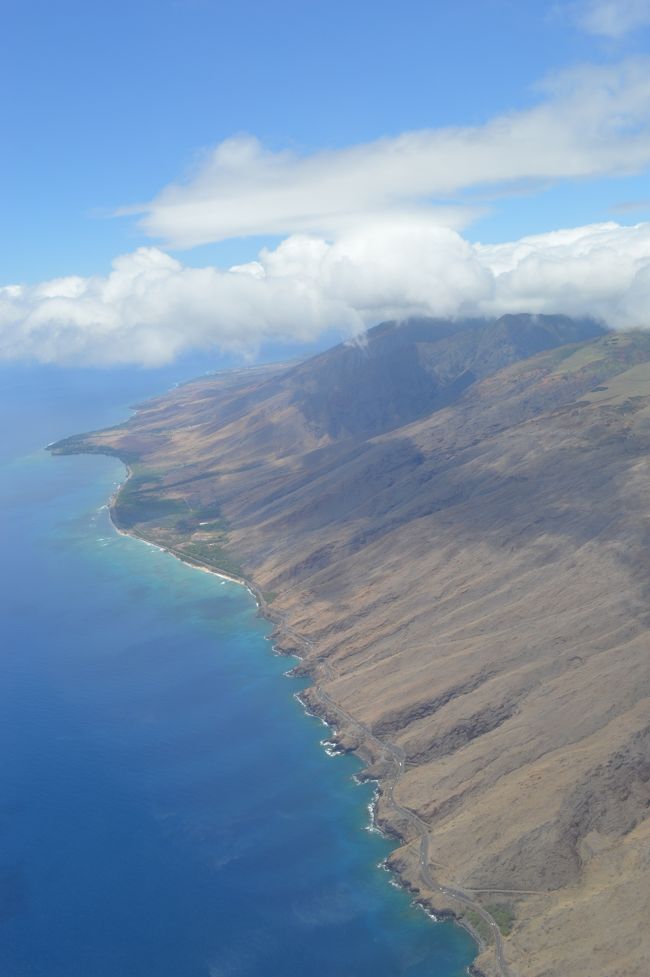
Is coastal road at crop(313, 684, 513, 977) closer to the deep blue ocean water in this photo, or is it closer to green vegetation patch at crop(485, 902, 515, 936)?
green vegetation patch at crop(485, 902, 515, 936)

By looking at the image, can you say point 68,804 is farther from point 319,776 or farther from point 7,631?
point 7,631

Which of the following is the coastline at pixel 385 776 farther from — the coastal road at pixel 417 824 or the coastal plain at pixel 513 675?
the coastal plain at pixel 513 675

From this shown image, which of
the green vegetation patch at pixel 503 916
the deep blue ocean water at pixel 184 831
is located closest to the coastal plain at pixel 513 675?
the green vegetation patch at pixel 503 916

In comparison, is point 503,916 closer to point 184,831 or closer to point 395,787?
point 395,787

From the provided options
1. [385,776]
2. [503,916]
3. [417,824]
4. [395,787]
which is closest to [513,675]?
[385,776]

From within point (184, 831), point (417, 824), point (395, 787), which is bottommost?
point (417, 824)

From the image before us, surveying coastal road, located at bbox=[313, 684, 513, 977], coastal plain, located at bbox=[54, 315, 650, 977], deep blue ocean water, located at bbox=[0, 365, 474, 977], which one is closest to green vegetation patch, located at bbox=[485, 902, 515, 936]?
coastal plain, located at bbox=[54, 315, 650, 977]
